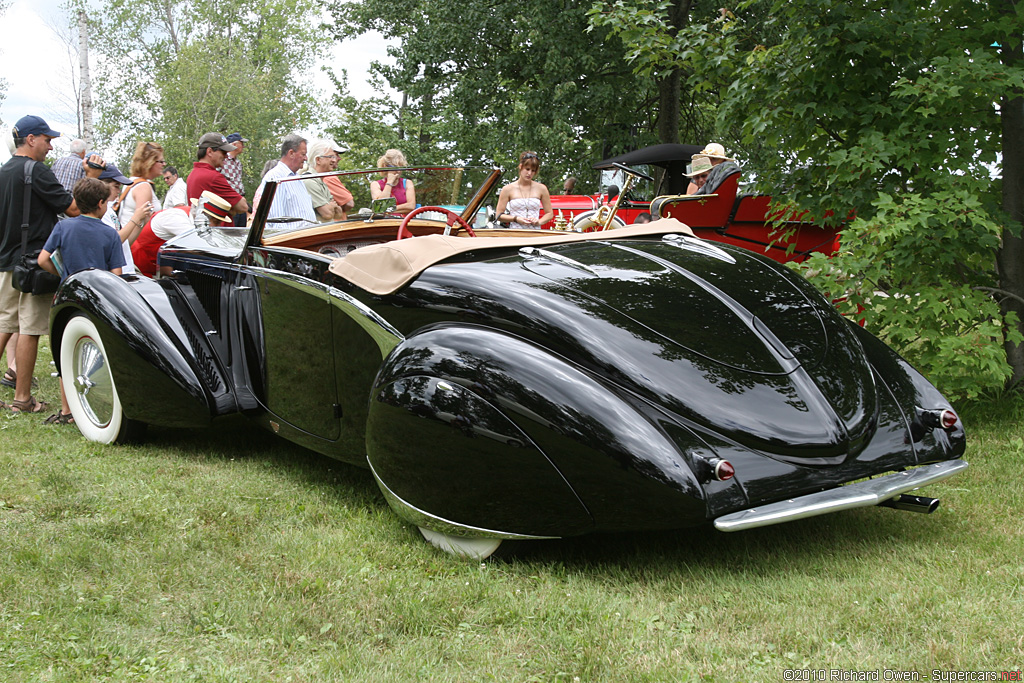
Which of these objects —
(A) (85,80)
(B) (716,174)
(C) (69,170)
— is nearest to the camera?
(C) (69,170)

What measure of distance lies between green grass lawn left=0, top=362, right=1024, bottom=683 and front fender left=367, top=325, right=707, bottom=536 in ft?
0.77

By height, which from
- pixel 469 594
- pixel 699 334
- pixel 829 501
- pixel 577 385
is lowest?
pixel 469 594

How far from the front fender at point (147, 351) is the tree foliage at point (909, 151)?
343 centimetres

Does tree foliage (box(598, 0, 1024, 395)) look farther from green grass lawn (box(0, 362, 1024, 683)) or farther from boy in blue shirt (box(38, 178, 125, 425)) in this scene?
boy in blue shirt (box(38, 178, 125, 425))

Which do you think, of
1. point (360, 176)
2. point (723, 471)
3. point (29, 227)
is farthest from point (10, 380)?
point (723, 471)

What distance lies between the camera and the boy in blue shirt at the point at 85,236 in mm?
5262

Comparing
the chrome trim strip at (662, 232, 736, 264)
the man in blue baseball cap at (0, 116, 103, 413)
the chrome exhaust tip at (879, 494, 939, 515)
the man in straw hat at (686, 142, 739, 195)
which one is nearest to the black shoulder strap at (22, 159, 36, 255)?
the man in blue baseball cap at (0, 116, 103, 413)

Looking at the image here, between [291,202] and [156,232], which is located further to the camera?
[156,232]

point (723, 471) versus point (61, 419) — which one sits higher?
point (723, 471)

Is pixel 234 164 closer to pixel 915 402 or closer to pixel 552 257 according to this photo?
pixel 552 257

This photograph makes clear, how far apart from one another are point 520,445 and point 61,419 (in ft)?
12.2

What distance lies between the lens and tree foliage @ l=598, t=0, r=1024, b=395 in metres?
4.73

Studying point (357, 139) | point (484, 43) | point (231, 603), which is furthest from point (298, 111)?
point (231, 603)

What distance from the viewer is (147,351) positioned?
4.46 meters
